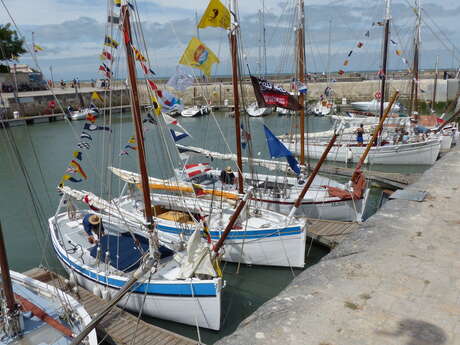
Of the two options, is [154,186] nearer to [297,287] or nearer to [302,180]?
[302,180]

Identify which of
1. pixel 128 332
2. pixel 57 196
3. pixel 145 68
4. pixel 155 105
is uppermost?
pixel 145 68

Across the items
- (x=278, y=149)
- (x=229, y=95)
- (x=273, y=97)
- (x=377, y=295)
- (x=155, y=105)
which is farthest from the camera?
(x=229, y=95)

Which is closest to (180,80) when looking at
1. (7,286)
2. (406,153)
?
(7,286)

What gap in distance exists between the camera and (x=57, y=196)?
76.7 ft

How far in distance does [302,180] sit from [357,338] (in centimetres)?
1381

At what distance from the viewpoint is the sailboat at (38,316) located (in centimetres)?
804

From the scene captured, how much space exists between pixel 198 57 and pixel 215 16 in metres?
1.59

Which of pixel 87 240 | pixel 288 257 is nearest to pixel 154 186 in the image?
pixel 87 240

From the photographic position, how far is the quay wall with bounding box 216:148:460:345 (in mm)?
4512

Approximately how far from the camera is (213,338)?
10562 millimetres

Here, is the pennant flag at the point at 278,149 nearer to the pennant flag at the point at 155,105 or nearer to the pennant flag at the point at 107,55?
the pennant flag at the point at 155,105

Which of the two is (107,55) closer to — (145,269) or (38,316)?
(145,269)

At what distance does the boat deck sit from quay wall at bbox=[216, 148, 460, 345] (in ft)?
22.4

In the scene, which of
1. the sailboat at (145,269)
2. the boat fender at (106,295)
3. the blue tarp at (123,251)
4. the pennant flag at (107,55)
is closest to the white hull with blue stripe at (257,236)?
the blue tarp at (123,251)
